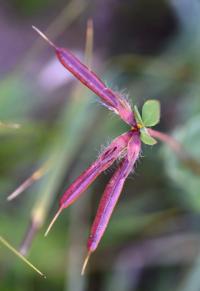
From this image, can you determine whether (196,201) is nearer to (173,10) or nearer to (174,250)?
(174,250)

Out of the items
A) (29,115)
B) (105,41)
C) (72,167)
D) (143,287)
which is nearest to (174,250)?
(143,287)

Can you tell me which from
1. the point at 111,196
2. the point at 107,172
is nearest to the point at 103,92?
the point at 111,196

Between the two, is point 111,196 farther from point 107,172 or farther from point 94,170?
point 107,172

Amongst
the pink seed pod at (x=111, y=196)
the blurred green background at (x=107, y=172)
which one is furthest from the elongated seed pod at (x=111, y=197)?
the blurred green background at (x=107, y=172)

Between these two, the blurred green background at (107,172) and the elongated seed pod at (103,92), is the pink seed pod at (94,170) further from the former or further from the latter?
the blurred green background at (107,172)

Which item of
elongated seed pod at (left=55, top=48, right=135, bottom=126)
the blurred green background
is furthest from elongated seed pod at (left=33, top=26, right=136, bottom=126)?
the blurred green background
